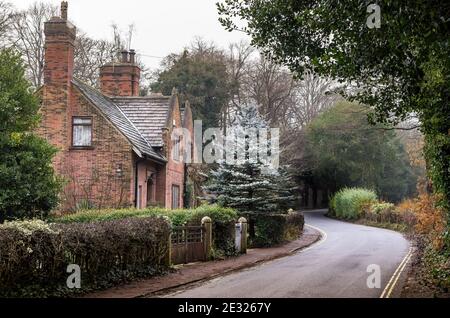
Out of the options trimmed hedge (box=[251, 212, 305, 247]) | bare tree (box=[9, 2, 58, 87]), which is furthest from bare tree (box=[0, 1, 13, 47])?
trimmed hedge (box=[251, 212, 305, 247])

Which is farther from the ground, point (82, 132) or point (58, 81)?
point (58, 81)

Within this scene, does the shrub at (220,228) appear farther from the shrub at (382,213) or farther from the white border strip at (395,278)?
the shrub at (382,213)

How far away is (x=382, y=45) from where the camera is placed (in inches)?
405

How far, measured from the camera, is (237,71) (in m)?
53.1

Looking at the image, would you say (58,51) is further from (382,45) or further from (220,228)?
(382,45)

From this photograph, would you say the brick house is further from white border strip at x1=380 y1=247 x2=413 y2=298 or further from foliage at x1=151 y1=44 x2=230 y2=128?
foliage at x1=151 y1=44 x2=230 y2=128

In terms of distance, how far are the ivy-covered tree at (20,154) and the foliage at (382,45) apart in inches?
349

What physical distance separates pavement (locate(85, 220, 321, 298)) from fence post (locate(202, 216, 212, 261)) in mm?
480

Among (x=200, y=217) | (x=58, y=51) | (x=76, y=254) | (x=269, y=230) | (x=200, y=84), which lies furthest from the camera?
(x=200, y=84)

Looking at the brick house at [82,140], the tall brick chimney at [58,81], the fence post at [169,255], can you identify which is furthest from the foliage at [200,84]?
the fence post at [169,255]

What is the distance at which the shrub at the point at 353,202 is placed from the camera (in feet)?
155

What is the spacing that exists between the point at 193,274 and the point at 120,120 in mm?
14364

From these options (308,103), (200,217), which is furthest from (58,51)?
(308,103)

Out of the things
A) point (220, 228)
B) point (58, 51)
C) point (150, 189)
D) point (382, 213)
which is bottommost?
point (382, 213)
